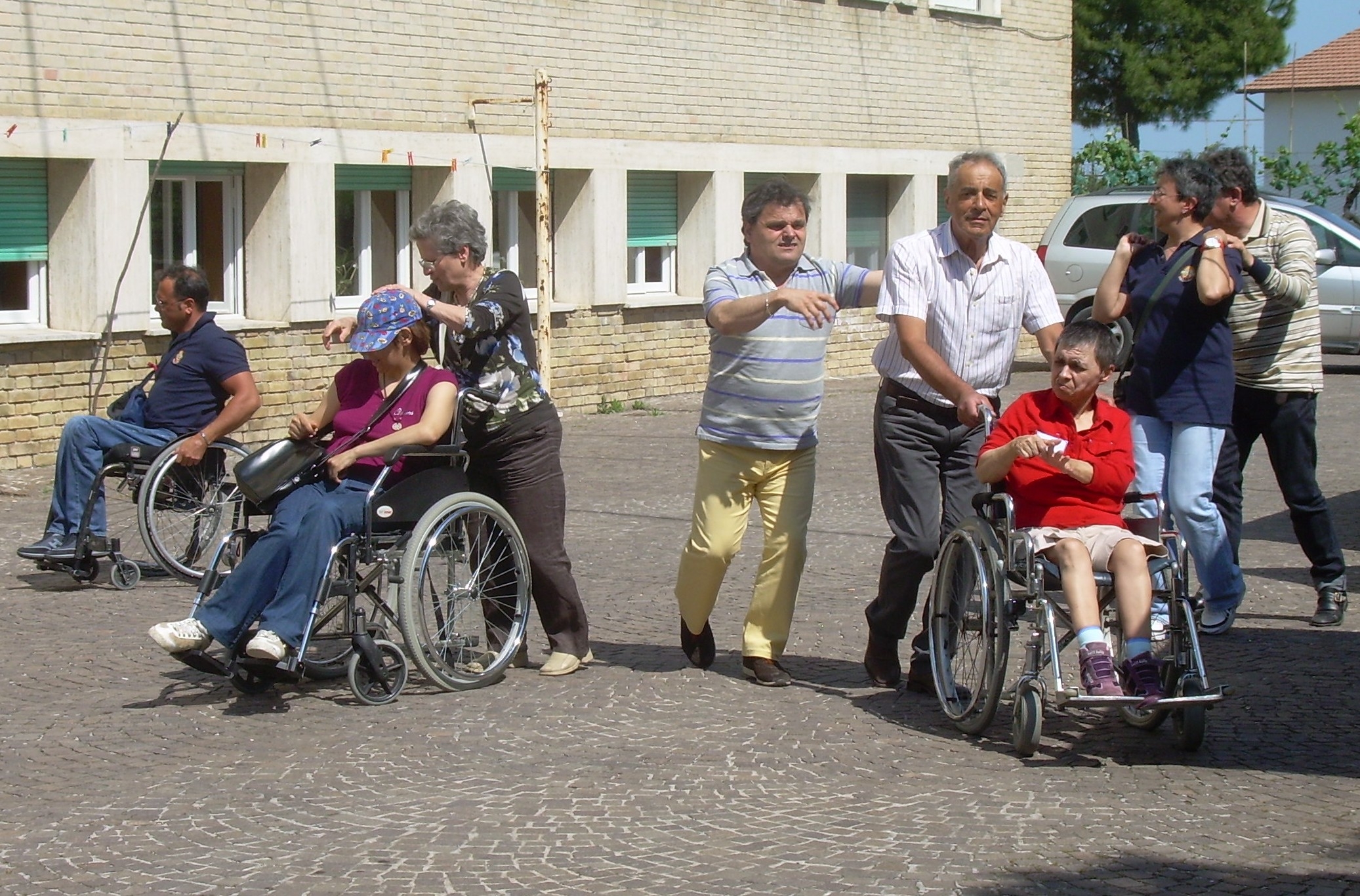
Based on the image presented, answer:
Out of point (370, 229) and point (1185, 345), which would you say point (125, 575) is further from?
point (370, 229)

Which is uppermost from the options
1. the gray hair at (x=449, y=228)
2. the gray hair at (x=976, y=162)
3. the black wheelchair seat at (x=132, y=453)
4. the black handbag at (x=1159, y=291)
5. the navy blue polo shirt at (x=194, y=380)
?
the gray hair at (x=976, y=162)

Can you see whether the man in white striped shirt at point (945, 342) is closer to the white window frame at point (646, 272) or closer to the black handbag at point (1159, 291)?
the black handbag at point (1159, 291)

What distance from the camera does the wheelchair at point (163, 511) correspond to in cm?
952

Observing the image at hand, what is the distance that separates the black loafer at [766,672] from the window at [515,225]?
40.0 feet

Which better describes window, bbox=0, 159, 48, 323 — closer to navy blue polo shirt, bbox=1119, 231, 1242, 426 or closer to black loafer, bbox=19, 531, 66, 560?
black loafer, bbox=19, 531, 66, 560

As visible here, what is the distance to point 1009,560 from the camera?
6.22 meters

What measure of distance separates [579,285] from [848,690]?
13003 millimetres

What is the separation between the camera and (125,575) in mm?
9547

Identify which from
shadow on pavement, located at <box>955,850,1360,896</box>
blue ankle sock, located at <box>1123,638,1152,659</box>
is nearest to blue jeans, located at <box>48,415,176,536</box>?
blue ankle sock, located at <box>1123,638,1152,659</box>

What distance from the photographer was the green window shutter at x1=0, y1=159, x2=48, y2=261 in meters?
14.8

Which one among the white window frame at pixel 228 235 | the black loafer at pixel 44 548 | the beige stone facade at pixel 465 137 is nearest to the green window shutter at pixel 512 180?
the beige stone facade at pixel 465 137

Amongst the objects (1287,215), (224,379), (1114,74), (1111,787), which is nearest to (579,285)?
(224,379)

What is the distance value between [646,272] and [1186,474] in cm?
1391

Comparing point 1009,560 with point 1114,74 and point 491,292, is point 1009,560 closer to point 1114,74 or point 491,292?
point 491,292
